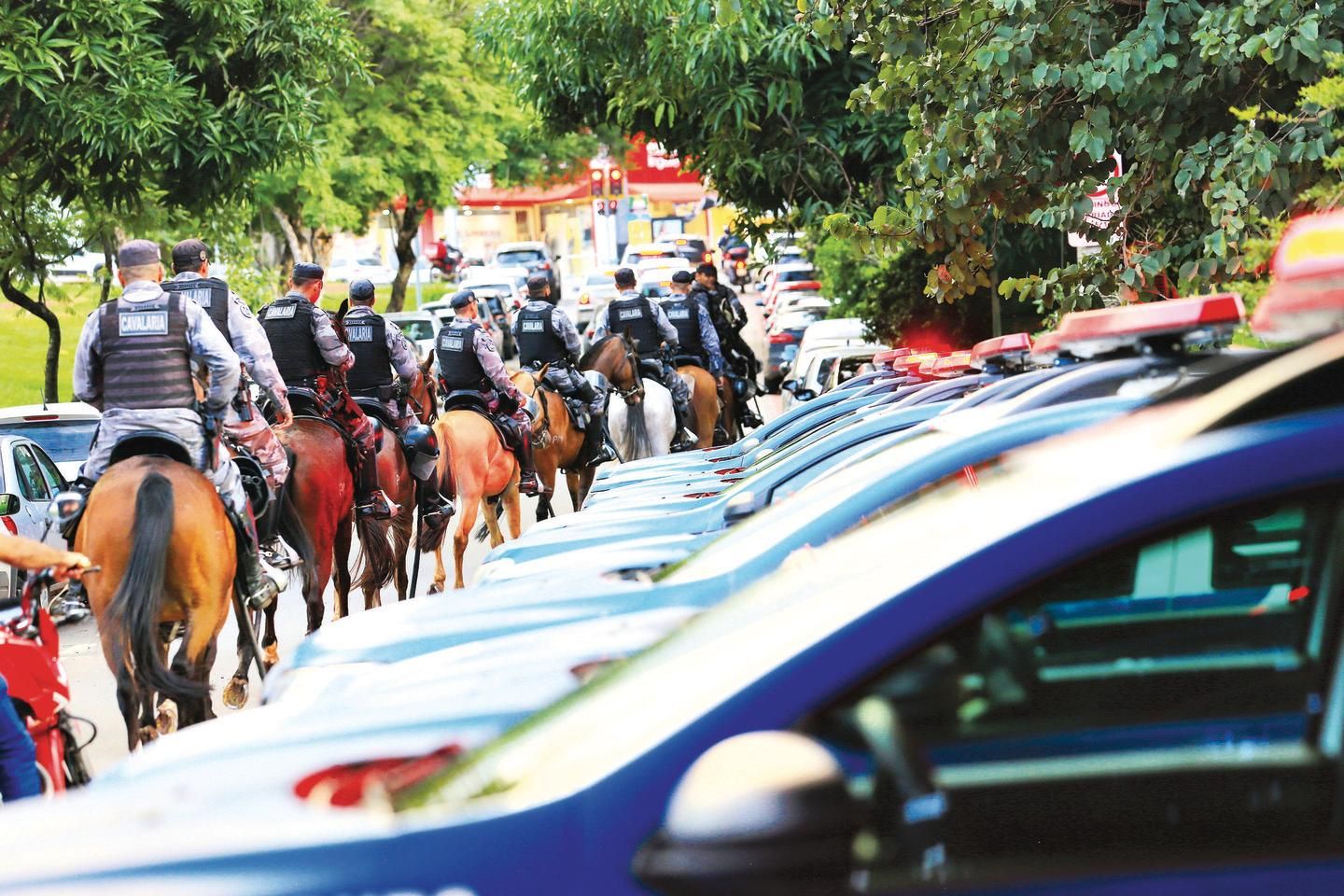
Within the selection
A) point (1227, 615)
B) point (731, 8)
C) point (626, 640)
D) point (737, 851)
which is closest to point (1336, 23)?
point (731, 8)

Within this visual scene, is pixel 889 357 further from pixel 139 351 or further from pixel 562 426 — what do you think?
pixel 139 351

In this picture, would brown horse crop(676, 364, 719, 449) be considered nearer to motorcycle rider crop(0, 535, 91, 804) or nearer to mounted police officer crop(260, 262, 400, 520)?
mounted police officer crop(260, 262, 400, 520)

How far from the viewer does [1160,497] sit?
Result: 2605 millimetres

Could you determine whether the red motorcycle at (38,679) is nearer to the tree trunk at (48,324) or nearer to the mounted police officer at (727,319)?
the mounted police officer at (727,319)

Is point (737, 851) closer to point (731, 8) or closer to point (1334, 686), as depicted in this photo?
point (1334, 686)

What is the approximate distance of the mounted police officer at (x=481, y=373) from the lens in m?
14.4

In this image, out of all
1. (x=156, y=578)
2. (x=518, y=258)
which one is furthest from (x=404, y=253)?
(x=156, y=578)

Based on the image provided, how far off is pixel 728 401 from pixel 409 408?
22.6 feet

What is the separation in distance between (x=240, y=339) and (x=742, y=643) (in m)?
7.81

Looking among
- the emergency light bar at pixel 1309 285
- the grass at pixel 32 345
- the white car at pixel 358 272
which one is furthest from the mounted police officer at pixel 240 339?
the white car at pixel 358 272

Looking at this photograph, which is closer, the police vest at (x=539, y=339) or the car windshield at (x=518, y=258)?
the police vest at (x=539, y=339)

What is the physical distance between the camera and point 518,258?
68.8 m

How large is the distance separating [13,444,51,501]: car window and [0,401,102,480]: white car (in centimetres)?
144

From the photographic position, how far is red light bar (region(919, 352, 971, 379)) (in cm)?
1096
